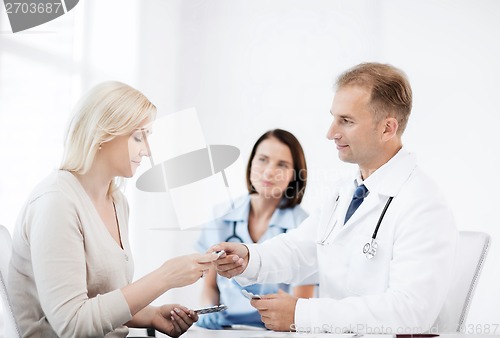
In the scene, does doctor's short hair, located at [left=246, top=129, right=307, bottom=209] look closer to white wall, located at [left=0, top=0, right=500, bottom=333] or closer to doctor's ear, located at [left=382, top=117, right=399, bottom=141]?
white wall, located at [left=0, top=0, right=500, bottom=333]

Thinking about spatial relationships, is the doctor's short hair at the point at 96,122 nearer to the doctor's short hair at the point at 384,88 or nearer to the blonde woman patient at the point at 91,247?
the blonde woman patient at the point at 91,247

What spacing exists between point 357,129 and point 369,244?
366mm

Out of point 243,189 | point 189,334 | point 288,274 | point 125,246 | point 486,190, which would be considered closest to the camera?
point 189,334

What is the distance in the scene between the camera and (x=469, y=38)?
2.60 metres

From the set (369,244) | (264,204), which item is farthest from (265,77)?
(369,244)

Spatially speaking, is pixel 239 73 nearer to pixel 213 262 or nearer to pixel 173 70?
pixel 173 70

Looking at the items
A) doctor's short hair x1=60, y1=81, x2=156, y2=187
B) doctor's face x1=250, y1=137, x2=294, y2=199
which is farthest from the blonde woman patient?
doctor's face x1=250, y1=137, x2=294, y2=199

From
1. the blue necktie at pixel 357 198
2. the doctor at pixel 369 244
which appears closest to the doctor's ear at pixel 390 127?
the doctor at pixel 369 244

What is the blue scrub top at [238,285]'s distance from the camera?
7.77 ft

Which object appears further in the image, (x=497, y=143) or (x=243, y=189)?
(x=243, y=189)

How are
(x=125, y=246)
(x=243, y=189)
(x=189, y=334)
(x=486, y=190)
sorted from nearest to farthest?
1. (x=189, y=334)
2. (x=125, y=246)
3. (x=486, y=190)
4. (x=243, y=189)

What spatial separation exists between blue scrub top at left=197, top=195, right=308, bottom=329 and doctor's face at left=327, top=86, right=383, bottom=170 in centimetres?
79

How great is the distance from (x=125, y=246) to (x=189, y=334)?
14.1 inches

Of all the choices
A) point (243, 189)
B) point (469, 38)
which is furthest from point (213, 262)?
point (469, 38)
